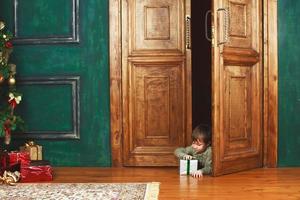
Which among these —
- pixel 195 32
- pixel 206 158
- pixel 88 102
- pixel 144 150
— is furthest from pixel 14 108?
pixel 195 32

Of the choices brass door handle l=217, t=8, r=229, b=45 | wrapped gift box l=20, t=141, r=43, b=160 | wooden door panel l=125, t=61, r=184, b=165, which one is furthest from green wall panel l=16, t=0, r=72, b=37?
brass door handle l=217, t=8, r=229, b=45

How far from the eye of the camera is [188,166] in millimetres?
3799

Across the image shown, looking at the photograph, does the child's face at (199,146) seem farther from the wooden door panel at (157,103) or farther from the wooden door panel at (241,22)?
the wooden door panel at (241,22)

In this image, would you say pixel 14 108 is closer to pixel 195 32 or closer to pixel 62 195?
pixel 62 195

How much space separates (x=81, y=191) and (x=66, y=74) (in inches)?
53.5

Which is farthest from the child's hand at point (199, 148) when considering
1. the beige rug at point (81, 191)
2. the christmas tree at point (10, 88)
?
the christmas tree at point (10, 88)

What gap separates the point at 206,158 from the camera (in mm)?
3826

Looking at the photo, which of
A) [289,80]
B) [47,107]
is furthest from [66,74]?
[289,80]

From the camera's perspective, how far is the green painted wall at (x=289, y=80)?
4.14 m

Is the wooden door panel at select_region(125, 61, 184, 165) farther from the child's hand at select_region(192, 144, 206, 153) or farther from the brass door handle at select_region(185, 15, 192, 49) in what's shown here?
the child's hand at select_region(192, 144, 206, 153)

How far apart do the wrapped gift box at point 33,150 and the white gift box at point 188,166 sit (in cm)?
117

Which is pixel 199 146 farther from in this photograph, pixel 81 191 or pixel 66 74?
pixel 66 74

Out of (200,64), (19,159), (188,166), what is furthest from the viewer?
(200,64)

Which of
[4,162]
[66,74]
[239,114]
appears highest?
[66,74]
